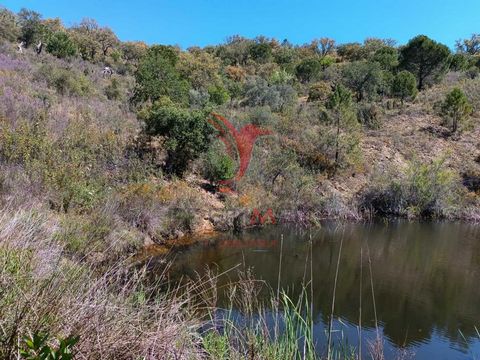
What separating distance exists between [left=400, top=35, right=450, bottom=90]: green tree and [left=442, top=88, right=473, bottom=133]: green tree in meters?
8.50

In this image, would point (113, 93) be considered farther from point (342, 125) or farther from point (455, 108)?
point (455, 108)

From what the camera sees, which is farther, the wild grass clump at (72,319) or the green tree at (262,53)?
the green tree at (262,53)

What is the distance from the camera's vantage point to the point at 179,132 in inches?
675

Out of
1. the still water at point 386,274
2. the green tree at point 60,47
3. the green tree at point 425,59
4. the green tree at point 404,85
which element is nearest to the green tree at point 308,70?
the green tree at point 425,59

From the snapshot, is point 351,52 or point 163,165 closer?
point 163,165

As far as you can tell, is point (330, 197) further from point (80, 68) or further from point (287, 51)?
point (287, 51)

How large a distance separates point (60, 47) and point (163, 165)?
18.1 metres

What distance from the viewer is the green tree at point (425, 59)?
3644 centimetres

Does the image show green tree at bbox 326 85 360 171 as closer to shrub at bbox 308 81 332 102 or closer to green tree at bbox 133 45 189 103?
shrub at bbox 308 81 332 102

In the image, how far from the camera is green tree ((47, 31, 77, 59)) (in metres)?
29.6

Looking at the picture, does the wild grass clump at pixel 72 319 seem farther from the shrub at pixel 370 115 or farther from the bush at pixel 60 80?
the shrub at pixel 370 115

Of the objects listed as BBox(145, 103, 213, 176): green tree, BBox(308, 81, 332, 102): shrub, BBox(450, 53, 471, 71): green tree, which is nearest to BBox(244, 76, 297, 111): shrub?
BBox(308, 81, 332, 102): shrub

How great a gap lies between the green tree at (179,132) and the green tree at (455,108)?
19.6m

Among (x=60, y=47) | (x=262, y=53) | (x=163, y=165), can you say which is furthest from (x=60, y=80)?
(x=262, y=53)
